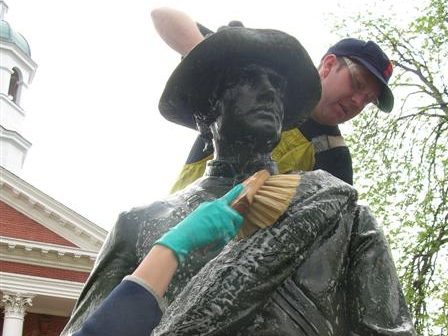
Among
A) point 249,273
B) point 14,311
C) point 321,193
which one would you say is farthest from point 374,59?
point 14,311

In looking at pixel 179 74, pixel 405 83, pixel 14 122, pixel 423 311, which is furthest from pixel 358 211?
pixel 14 122

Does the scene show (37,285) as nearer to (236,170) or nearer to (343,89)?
(343,89)

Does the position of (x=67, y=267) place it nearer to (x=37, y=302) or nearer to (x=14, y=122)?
(x=37, y=302)

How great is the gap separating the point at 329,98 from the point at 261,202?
2.56 feet

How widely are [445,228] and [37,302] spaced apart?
52.3ft

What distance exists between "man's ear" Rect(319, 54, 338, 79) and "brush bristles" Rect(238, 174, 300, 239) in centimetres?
74

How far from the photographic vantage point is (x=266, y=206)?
5.32 feet

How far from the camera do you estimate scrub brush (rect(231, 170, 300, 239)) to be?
5.26 ft

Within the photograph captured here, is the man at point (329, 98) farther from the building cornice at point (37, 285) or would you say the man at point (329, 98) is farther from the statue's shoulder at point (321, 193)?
the building cornice at point (37, 285)

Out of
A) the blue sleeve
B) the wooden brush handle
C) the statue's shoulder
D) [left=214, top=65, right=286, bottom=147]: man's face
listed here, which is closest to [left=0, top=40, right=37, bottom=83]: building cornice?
[left=214, top=65, right=286, bottom=147]: man's face

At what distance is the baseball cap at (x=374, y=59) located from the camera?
2166mm

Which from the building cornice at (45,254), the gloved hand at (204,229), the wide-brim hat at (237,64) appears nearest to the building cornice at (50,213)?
the building cornice at (45,254)

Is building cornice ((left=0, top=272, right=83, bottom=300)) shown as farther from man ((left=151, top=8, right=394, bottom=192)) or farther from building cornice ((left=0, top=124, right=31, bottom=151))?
man ((left=151, top=8, right=394, bottom=192))

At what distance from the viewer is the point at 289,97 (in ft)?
6.47
